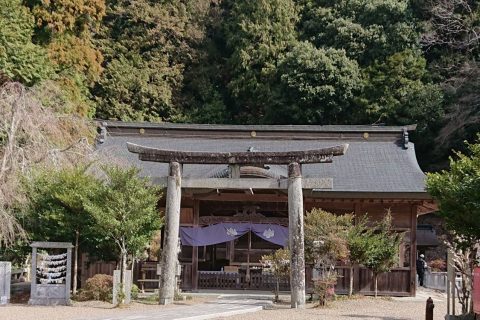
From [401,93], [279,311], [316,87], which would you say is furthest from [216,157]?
[316,87]

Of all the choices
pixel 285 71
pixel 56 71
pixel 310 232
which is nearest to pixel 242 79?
pixel 285 71

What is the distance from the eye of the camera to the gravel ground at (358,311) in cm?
1518

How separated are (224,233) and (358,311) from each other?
742 cm

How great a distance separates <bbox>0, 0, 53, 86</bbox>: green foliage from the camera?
25922 mm

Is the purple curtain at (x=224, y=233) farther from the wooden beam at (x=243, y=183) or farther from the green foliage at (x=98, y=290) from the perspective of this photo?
the wooden beam at (x=243, y=183)

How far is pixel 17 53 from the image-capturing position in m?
26.5

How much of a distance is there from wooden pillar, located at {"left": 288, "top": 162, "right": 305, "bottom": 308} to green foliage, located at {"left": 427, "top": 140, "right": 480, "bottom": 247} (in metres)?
4.03

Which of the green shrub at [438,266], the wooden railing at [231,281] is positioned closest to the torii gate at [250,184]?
the wooden railing at [231,281]

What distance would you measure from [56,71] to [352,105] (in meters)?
17.1

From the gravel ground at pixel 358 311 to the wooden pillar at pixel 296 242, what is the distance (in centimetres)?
42

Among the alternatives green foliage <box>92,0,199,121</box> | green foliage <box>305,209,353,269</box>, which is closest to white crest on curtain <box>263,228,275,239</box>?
green foliage <box>305,209,353,269</box>

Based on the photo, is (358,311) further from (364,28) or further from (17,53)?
(364,28)

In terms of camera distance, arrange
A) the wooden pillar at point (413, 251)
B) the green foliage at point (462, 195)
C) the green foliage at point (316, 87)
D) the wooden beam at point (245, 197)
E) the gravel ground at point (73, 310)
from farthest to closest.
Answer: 1. the green foliage at point (316, 87)
2. the wooden beam at point (245, 197)
3. the wooden pillar at point (413, 251)
4. the gravel ground at point (73, 310)
5. the green foliage at point (462, 195)

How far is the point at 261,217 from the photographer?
2366 cm
